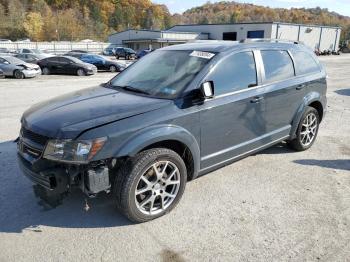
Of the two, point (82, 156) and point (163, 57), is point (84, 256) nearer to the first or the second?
point (82, 156)

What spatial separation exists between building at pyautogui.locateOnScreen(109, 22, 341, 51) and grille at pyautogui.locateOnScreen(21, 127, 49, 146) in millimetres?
56578

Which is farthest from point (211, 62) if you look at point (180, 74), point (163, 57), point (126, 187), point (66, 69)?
point (66, 69)

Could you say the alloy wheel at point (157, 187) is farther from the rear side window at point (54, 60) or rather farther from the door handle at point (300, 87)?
the rear side window at point (54, 60)

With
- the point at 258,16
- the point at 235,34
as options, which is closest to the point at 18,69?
the point at 235,34

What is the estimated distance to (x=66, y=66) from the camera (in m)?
21.7

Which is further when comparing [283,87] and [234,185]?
[283,87]

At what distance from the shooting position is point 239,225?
3613 millimetres

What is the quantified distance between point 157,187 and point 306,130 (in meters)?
3.18

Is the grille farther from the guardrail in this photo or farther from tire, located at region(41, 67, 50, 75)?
the guardrail

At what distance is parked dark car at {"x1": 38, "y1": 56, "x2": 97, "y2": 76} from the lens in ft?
70.3

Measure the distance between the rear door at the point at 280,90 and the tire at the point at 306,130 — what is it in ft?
1.03

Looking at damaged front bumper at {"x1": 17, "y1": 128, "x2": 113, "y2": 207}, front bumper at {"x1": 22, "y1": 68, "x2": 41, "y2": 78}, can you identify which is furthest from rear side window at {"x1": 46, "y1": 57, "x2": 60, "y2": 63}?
damaged front bumper at {"x1": 17, "y1": 128, "x2": 113, "y2": 207}

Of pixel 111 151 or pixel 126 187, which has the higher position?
pixel 111 151

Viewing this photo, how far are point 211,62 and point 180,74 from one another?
39 centimetres
